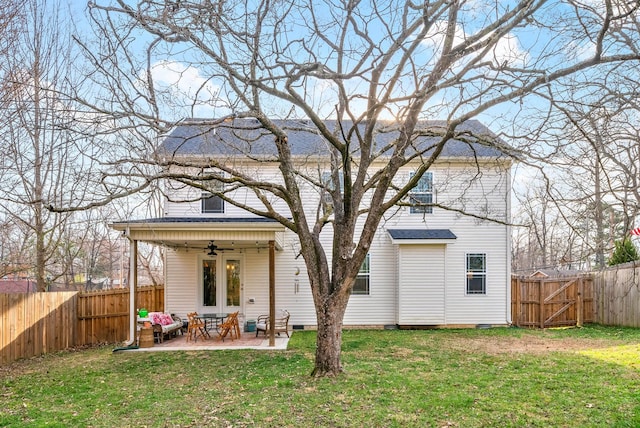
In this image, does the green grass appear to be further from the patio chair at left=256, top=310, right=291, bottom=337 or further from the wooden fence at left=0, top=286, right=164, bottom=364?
the patio chair at left=256, top=310, right=291, bottom=337

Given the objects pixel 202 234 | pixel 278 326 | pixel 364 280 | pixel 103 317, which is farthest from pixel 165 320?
pixel 364 280

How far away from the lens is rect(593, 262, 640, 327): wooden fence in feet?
41.7

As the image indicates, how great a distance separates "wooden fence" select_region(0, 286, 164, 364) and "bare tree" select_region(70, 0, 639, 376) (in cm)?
437

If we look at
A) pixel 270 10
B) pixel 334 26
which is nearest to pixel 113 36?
pixel 270 10

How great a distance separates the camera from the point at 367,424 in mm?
4938

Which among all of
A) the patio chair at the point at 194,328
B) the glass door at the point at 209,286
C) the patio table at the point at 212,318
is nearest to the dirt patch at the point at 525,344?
the patio table at the point at 212,318

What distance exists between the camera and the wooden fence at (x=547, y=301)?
13.7 meters

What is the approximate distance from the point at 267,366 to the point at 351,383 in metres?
2.02

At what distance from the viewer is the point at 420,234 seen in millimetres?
12773

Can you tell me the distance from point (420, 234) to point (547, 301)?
195 inches

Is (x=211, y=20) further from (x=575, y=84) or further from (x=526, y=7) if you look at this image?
(x=575, y=84)

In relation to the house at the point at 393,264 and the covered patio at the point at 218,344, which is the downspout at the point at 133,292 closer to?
the covered patio at the point at 218,344

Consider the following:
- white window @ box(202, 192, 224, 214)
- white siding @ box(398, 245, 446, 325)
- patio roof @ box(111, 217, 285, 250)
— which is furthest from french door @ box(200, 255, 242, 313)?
white siding @ box(398, 245, 446, 325)

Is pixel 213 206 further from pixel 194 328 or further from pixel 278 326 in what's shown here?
pixel 278 326
